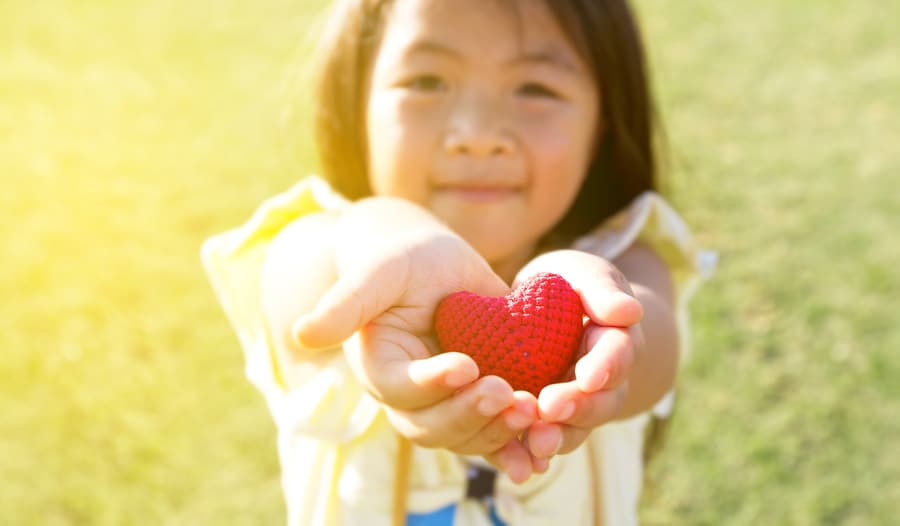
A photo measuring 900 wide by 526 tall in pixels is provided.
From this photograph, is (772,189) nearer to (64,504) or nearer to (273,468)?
(273,468)

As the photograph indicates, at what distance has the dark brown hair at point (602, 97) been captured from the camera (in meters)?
1.93

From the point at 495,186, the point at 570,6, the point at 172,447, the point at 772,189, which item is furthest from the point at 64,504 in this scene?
the point at 772,189

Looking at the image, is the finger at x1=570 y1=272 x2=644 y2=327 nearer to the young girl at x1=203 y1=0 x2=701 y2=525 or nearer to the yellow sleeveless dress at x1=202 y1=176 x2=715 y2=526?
the young girl at x1=203 y1=0 x2=701 y2=525

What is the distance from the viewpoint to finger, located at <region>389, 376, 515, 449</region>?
1.06 m

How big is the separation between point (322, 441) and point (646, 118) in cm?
98

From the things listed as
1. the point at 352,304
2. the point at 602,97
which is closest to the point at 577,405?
the point at 352,304

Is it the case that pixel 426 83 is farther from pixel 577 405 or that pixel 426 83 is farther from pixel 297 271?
pixel 577 405

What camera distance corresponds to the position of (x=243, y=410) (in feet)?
10.1

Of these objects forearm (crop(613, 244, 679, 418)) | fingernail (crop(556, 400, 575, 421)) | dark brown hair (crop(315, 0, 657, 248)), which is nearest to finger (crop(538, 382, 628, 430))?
fingernail (crop(556, 400, 575, 421))

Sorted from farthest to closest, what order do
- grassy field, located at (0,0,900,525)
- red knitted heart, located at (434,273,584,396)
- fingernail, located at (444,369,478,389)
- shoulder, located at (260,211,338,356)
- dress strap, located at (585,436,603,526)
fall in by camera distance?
grassy field, located at (0,0,900,525) → dress strap, located at (585,436,603,526) → shoulder, located at (260,211,338,356) → red knitted heart, located at (434,273,584,396) → fingernail, located at (444,369,478,389)

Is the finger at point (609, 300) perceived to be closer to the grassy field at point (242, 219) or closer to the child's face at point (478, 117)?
the child's face at point (478, 117)

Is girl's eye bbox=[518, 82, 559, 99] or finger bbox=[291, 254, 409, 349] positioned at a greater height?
girl's eye bbox=[518, 82, 559, 99]

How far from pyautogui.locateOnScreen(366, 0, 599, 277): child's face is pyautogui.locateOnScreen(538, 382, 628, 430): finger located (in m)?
0.61

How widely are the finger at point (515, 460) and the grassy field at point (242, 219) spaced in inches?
62.7
